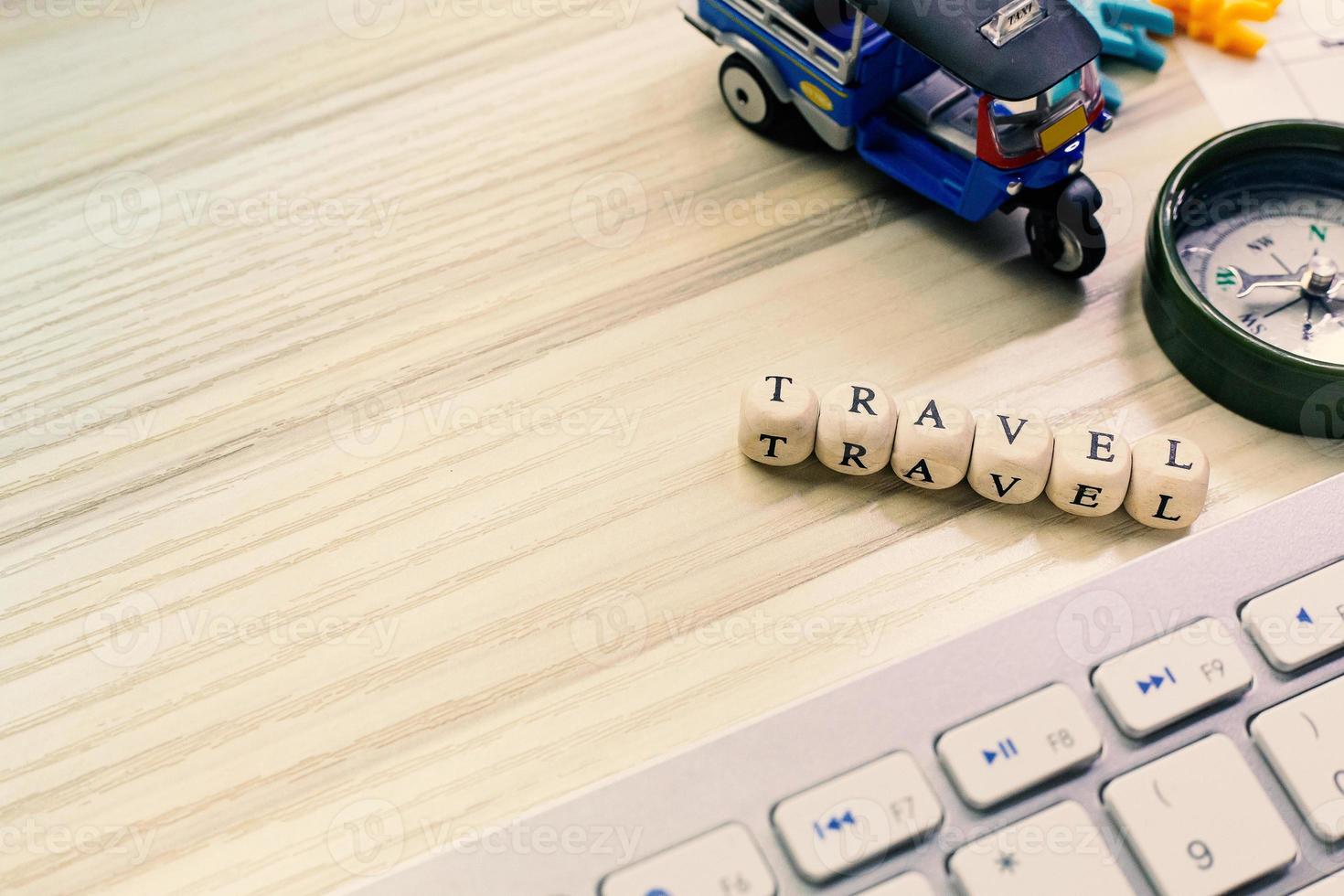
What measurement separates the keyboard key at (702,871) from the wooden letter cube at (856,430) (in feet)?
0.63

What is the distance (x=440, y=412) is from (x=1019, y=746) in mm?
291

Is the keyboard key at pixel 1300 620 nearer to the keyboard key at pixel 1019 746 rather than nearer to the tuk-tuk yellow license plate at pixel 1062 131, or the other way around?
Answer: the keyboard key at pixel 1019 746

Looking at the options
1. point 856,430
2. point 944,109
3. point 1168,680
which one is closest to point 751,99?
point 944,109

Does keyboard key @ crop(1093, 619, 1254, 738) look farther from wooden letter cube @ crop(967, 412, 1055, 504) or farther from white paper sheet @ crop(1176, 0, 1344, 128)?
white paper sheet @ crop(1176, 0, 1344, 128)

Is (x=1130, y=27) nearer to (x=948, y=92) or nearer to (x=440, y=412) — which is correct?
(x=948, y=92)

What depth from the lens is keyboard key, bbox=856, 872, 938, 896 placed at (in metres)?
0.35

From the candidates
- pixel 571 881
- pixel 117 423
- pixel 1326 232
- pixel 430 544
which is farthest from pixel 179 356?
pixel 1326 232

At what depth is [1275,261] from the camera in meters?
0.55

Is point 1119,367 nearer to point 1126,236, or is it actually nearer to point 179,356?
point 1126,236

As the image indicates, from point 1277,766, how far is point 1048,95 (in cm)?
31

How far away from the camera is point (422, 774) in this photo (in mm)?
457

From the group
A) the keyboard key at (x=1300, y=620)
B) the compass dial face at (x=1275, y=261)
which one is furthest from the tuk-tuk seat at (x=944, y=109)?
the keyboard key at (x=1300, y=620)

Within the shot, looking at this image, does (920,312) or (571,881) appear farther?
(920,312)

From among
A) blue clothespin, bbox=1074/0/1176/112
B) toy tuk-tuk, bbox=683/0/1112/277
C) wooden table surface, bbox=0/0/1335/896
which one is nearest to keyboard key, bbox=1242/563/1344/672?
wooden table surface, bbox=0/0/1335/896
